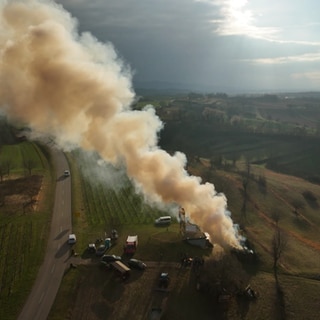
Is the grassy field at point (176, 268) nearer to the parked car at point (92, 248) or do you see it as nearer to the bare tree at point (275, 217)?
the bare tree at point (275, 217)

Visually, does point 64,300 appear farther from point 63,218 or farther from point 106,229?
point 63,218

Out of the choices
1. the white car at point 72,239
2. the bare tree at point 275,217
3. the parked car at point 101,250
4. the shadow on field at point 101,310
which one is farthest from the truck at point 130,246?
the bare tree at point 275,217

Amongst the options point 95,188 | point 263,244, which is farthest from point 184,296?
point 95,188

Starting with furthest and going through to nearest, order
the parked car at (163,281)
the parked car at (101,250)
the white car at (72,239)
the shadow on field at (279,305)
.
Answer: the white car at (72,239) < the parked car at (101,250) < the parked car at (163,281) < the shadow on field at (279,305)

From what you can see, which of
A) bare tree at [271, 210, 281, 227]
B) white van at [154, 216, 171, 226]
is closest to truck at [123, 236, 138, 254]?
white van at [154, 216, 171, 226]

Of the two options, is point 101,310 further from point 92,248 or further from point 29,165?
point 29,165

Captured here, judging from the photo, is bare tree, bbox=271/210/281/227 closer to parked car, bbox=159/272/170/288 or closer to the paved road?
parked car, bbox=159/272/170/288
